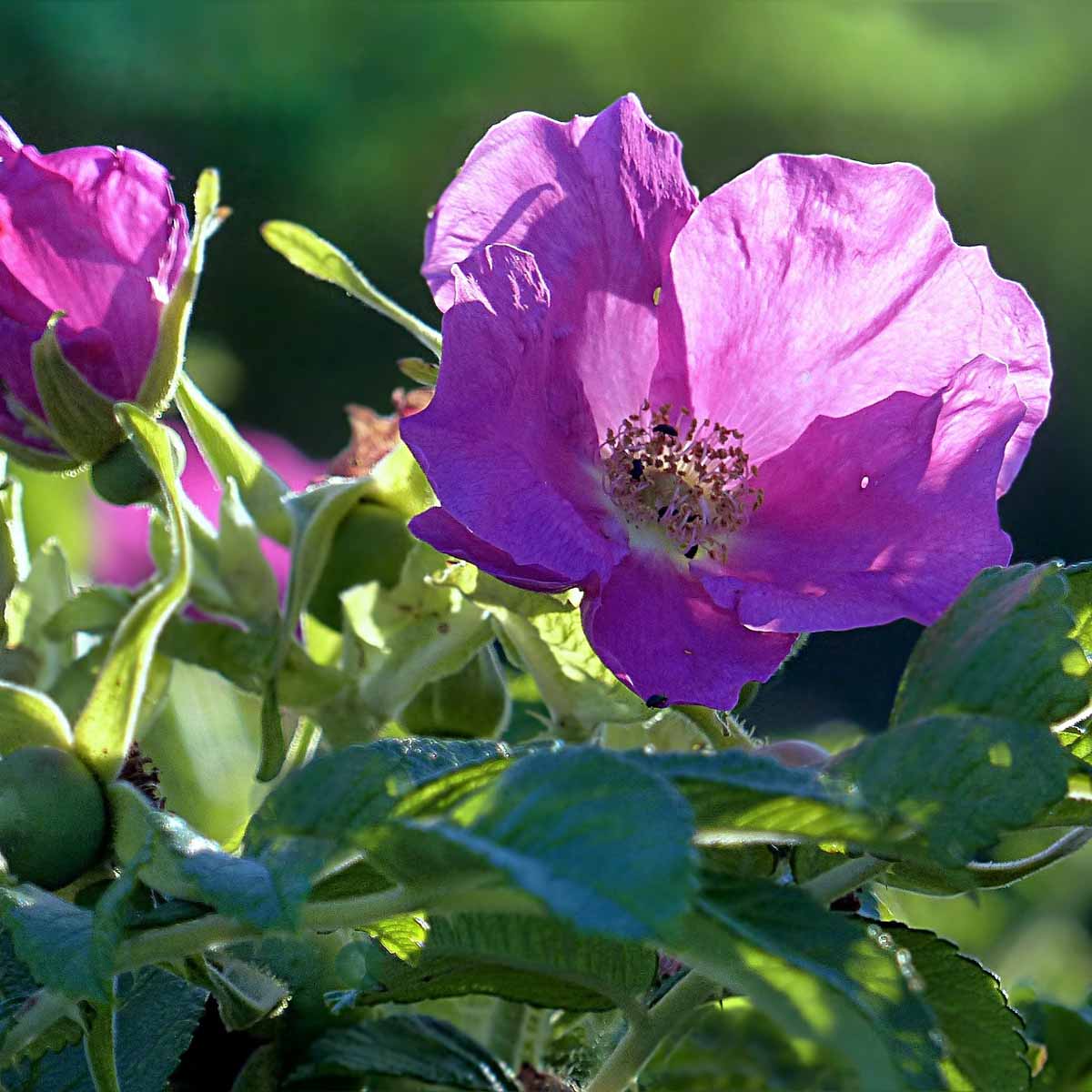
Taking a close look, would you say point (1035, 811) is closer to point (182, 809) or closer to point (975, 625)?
point (975, 625)

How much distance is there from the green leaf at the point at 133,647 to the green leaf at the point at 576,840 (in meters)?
0.11

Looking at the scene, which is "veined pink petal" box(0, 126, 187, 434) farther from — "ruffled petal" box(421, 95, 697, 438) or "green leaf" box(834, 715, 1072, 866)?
"green leaf" box(834, 715, 1072, 866)

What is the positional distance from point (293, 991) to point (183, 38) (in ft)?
10.9

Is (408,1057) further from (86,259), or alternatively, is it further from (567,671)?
(86,259)

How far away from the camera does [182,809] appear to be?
0.51m

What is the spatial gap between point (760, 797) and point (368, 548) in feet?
0.75

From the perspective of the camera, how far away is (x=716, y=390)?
0.47 m

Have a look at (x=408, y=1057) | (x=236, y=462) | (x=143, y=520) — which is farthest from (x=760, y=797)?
(x=143, y=520)

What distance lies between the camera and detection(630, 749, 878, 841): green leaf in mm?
256

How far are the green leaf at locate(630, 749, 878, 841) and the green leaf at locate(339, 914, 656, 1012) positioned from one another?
0.04 metres

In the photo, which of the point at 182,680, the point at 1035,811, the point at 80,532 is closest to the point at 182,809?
the point at 182,680

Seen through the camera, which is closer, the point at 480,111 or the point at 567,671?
the point at 567,671

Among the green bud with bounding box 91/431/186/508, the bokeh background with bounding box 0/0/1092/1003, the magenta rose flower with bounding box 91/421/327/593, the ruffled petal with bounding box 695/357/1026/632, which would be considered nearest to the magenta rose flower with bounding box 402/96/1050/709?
the ruffled petal with bounding box 695/357/1026/632

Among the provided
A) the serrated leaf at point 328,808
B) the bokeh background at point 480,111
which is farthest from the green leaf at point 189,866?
the bokeh background at point 480,111
